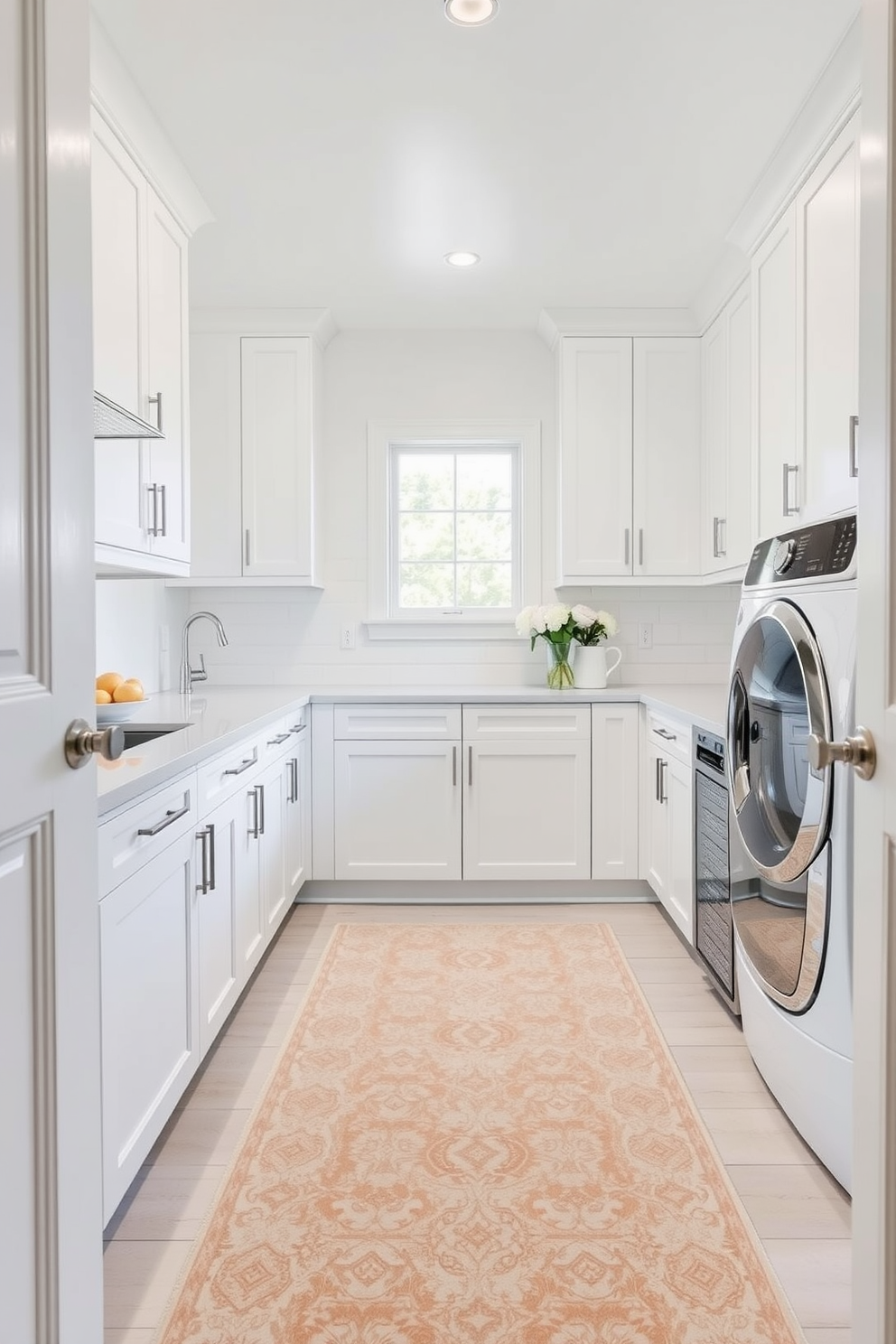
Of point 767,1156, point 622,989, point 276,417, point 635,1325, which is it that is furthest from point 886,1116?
point 276,417

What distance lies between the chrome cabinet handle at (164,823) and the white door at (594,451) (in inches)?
90.8

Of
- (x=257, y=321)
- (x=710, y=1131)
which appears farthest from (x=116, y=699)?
(x=257, y=321)

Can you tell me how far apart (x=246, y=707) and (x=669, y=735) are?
1483 mm

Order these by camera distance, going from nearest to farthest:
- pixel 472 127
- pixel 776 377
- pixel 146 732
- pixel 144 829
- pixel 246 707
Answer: pixel 144 829 < pixel 472 127 < pixel 146 732 < pixel 776 377 < pixel 246 707

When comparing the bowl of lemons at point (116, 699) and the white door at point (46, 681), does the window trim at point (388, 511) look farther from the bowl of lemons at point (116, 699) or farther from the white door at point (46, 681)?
the white door at point (46, 681)

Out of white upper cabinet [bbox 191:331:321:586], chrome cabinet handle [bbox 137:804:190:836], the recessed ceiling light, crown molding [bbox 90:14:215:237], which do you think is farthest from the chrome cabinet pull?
the recessed ceiling light

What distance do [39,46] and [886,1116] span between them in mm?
1395

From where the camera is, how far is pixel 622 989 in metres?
2.74

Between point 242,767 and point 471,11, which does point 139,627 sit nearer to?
point 242,767

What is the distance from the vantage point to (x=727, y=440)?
3.36 metres

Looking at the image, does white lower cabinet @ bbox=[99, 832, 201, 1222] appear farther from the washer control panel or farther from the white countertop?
the washer control panel

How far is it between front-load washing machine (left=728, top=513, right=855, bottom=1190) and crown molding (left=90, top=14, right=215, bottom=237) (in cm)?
191

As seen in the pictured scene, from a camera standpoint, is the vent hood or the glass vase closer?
the vent hood

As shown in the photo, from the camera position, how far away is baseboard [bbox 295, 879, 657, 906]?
144 inches
